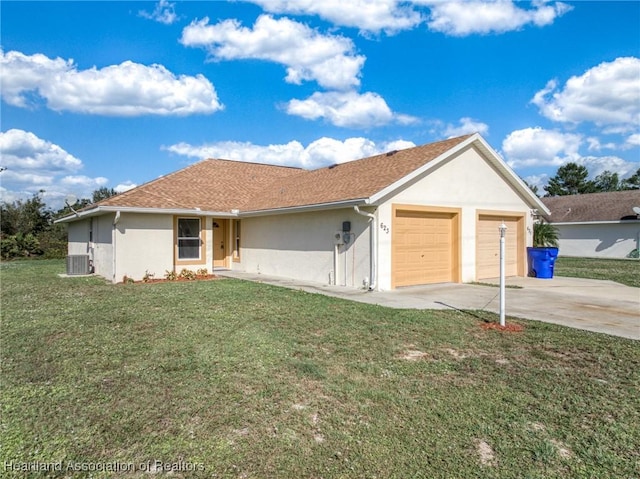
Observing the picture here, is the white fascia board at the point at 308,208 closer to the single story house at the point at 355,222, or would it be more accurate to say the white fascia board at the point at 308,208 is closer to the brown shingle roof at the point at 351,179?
the single story house at the point at 355,222

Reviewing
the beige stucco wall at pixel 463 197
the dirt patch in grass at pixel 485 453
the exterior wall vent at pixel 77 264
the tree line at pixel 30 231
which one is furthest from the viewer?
the tree line at pixel 30 231

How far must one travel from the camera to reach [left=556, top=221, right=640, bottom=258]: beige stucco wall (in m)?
26.5

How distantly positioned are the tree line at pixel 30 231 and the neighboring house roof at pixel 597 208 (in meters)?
34.6

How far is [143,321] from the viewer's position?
25.0 feet

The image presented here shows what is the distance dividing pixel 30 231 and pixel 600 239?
134ft

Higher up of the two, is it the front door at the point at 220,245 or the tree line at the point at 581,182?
the tree line at the point at 581,182

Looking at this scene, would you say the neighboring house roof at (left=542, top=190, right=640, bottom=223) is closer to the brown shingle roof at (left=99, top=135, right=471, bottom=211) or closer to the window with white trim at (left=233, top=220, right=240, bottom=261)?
the brown shingle roof at (left=99, top=135, right=471, bottom=211)

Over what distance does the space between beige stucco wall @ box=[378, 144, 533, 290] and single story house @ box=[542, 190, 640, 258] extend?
17.1 m

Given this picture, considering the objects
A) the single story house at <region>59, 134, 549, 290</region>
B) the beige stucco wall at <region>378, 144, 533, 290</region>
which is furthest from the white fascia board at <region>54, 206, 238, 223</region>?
the beige stucco wall at <region>378, 144, 533, 290</region>

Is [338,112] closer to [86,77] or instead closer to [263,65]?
[263,65]

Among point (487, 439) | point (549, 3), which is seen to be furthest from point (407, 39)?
point (487, 439)

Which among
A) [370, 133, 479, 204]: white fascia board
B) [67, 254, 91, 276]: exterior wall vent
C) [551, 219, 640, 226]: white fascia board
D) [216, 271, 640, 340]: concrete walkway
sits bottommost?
[216, 271, 640, 340]: concrete walkway

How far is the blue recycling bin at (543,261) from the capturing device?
14.3 meters

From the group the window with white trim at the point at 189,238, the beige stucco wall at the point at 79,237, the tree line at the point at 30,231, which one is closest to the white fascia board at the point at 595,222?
the window with white trim at the point at 189,238
